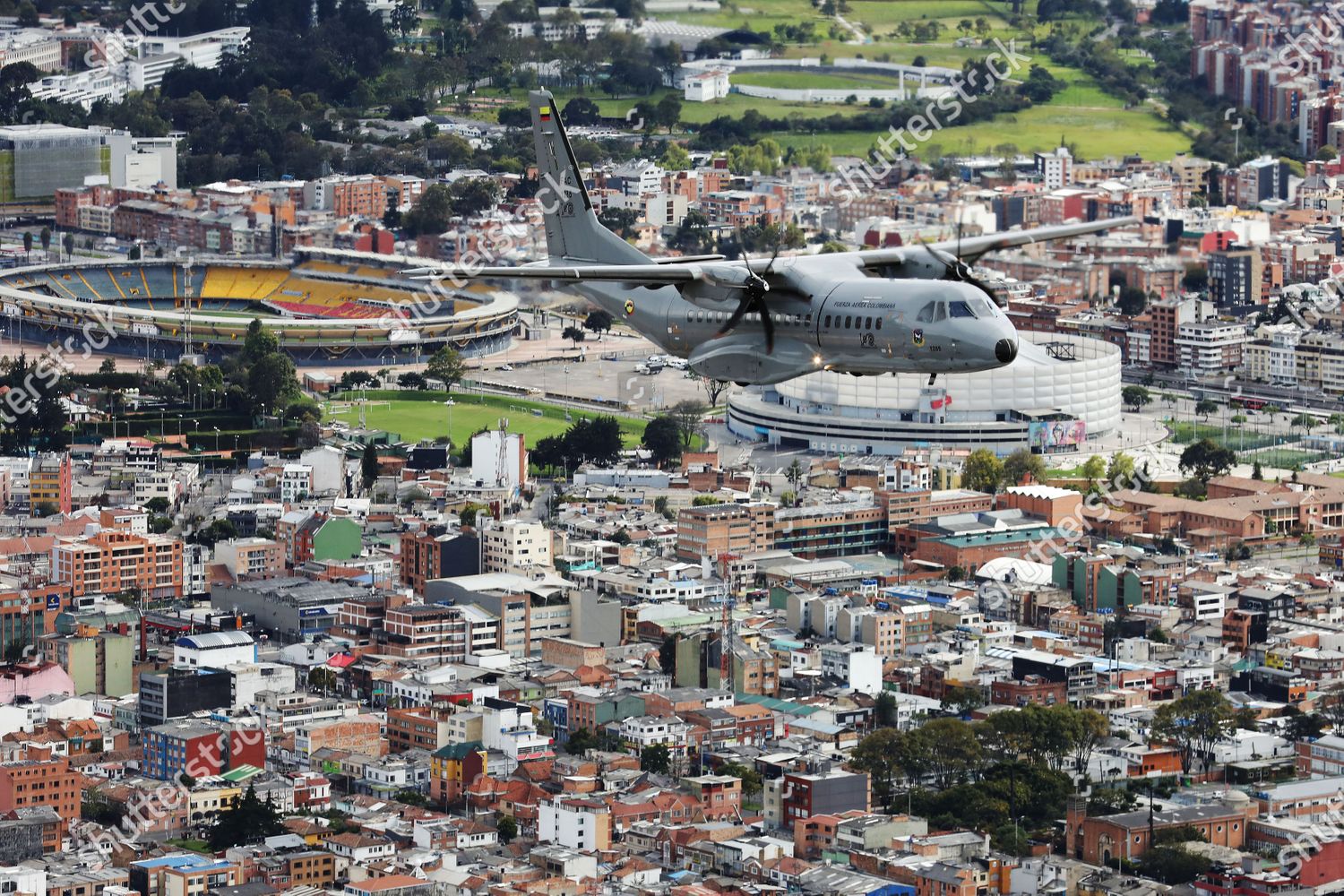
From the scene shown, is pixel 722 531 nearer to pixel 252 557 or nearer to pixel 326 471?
pixel 252 557

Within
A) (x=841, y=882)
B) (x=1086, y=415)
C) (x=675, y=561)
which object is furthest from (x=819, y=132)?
(x=841, y=882)

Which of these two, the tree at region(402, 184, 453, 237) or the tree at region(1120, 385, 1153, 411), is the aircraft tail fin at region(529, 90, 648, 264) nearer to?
the tree at region(1120, 385, 1153, 411)

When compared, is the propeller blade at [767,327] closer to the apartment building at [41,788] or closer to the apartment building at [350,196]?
the apartment building at [41,788]

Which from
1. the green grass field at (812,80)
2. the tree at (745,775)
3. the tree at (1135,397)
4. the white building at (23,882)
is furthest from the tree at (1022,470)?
the green grass field at (812,80)

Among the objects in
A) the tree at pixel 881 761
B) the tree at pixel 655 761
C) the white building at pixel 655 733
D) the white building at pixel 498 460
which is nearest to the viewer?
the tree at pixel 881 761

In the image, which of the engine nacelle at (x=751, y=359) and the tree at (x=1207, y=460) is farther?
the tree at (x=1207, y=460)

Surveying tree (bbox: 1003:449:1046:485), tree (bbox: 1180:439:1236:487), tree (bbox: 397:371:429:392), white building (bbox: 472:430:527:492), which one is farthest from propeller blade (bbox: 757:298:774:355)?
tree (bbox: 397:371:429:392)

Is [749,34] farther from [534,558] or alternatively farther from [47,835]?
[47,835]
